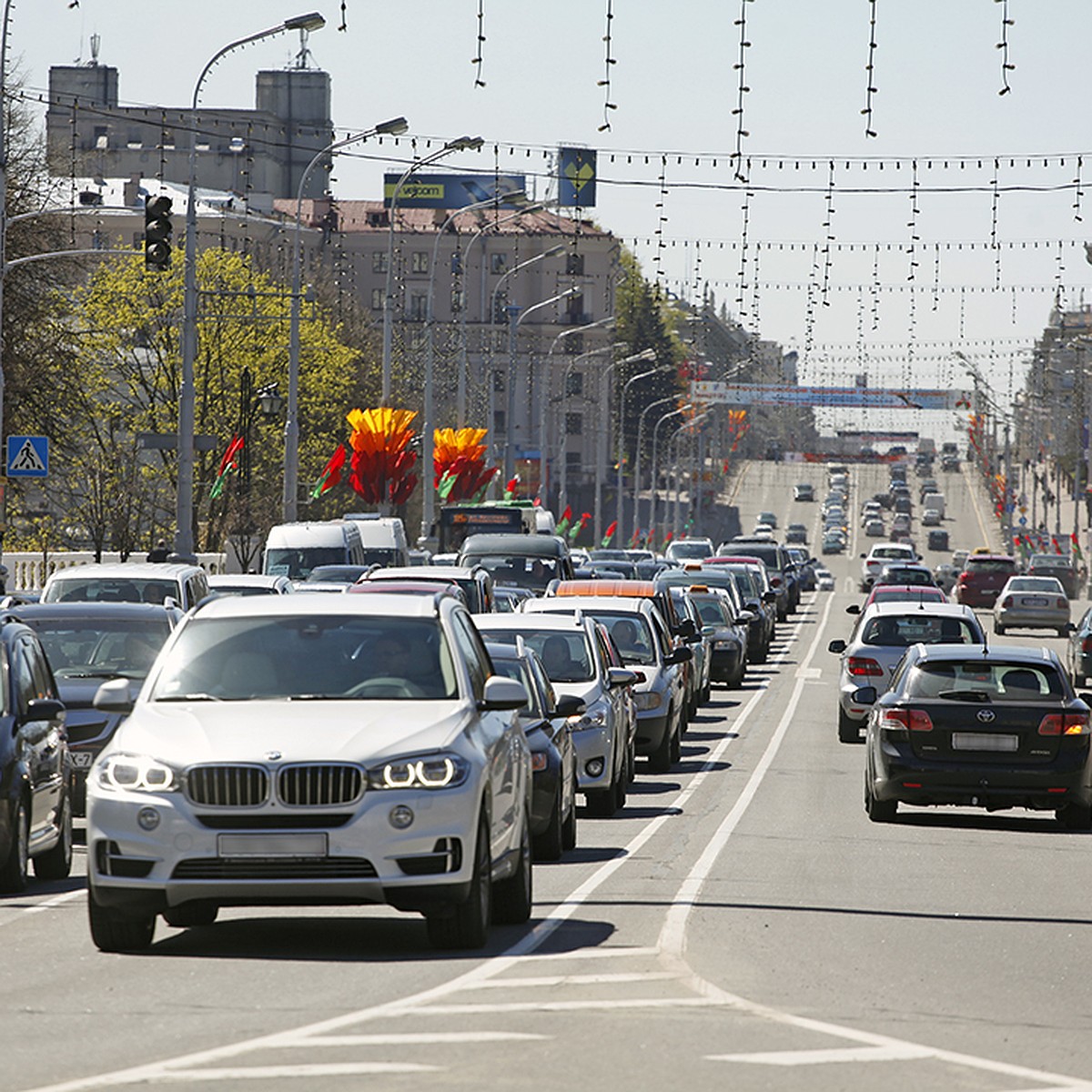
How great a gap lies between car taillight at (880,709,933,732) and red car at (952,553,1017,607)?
57.0 meters

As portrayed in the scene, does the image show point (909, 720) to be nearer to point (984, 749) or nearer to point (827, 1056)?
point (984, 749)

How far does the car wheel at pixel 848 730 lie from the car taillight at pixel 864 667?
109 centimetres

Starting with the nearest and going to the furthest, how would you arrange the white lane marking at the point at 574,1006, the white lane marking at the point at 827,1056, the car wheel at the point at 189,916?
the white lane marking at the point at 827,1056
the white lane marking at the point at 574,1006
the car wheel at the point at 189,916

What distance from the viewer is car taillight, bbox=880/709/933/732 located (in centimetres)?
1992

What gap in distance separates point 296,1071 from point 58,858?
769 cm

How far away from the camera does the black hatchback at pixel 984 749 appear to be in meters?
19.8

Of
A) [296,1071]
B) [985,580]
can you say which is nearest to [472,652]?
[296,1071]

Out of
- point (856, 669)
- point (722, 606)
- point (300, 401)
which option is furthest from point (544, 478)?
point (856, 669)

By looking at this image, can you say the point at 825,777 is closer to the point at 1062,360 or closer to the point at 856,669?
the point at 856,669

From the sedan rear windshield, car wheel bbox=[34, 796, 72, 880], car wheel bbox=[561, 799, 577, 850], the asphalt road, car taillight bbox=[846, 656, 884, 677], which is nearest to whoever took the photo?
the asphalt road

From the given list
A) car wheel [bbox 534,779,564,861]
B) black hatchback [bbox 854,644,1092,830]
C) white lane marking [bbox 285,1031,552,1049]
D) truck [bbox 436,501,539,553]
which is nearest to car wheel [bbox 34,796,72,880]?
car wheel [bbox 534,779,564,861]

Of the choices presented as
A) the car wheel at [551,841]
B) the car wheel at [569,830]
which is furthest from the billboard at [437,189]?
the car wheel at [551,841]

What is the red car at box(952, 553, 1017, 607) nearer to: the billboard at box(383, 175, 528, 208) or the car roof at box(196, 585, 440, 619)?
the car roof at box(196, 585, 440, 619)

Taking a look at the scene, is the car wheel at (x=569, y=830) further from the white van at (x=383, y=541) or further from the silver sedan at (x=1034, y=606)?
the silver sedan at (x=1034, y=606)
